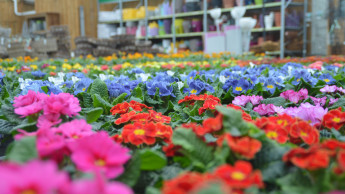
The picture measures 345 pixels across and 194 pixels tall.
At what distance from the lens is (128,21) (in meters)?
9.94

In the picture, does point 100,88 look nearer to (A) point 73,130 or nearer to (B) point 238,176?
(A) point 73,130

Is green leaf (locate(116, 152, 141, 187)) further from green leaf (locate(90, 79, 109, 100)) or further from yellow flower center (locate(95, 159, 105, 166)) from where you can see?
green leaf (locate(90, 79, 109, 100))

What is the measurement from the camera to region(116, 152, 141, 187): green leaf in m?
0.54

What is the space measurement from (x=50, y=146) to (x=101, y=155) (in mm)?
81

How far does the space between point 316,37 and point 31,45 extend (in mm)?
5498

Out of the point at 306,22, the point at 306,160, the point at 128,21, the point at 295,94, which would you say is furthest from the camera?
the point at 128,21

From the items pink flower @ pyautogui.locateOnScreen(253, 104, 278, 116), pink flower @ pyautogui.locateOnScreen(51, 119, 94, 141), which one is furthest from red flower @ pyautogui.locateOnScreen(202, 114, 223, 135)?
pink flower @ pyautogui.locateOnScreen(253, 104, 278, 116)

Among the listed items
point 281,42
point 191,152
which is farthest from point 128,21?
point 191,152

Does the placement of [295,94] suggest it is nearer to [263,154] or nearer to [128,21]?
[263,154]

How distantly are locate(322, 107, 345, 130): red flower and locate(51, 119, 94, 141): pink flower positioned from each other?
531 mm

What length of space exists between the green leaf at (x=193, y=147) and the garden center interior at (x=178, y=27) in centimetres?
317

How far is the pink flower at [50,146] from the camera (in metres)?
0.50

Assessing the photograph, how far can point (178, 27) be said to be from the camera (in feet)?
28.8

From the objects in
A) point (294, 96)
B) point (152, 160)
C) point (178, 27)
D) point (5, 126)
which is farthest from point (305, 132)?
point (178, 27)
